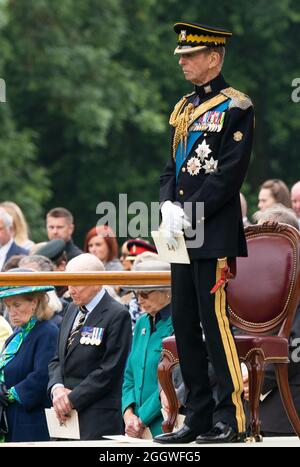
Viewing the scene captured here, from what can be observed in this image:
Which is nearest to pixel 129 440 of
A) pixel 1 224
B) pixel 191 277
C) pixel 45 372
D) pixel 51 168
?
pixel 191 277

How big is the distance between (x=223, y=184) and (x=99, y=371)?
6.15 ft

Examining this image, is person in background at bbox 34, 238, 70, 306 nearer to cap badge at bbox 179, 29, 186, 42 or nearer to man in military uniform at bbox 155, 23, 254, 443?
man in military uniform at bbox 155, 23, 254, 443

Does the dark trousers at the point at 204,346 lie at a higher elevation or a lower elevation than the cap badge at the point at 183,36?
lower

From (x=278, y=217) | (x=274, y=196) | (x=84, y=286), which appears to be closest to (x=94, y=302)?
(x=84, y=286)

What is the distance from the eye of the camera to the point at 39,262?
988cm

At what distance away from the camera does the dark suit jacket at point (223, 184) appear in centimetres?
682

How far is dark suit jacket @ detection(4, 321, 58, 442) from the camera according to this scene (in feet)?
27.7

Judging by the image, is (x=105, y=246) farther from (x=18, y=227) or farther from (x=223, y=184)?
(x=223, y=184)

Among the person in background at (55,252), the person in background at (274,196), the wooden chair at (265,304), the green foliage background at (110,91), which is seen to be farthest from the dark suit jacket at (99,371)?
the green foliage background at (110,91)

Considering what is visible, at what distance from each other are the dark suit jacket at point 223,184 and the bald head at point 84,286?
1600 millimetres

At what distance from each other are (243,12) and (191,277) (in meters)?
20.4

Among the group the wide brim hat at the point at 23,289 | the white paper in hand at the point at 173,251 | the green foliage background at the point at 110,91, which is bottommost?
the wide brim hat at the point at 23,289

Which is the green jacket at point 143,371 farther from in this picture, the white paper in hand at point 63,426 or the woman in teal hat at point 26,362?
the woman in teal hat at point 26,362

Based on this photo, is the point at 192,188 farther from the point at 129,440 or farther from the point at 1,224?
the point at 1,224
